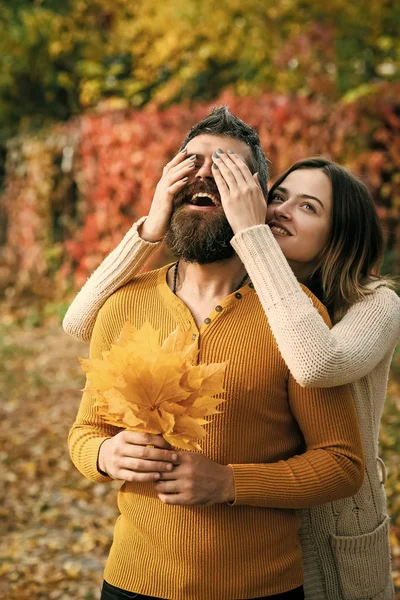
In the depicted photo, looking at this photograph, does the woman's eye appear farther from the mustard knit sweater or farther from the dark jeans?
the dark jeans

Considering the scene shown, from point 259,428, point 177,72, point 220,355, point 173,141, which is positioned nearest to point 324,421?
point 259,428

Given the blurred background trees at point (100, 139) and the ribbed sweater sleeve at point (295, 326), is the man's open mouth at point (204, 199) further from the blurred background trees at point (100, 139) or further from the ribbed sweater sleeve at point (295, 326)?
the blurred background trees at point (100, 139)

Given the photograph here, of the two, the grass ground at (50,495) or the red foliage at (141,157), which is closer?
the grass ground at (50,495)

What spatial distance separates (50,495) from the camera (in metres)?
5.63

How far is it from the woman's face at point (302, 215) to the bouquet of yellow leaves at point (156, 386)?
0.89 metres

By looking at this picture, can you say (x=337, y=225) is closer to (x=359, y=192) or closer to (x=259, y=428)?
(x=359, y=192)

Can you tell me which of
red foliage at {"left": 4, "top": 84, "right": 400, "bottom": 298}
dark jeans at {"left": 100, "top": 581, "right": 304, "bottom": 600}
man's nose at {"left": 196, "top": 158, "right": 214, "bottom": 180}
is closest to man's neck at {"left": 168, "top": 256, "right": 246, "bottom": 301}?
man's nose at {"left": 196, "top": 158, "right": 214, "bottom": 180}

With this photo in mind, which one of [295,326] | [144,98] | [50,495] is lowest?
[50,495]

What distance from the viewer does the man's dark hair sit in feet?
7.70

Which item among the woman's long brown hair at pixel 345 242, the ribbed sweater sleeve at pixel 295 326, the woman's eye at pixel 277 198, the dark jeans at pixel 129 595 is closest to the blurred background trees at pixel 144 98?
the woman's long brown hair at pixel 345 242

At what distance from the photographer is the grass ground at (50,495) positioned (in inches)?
178

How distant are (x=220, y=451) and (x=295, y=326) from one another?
1.36 feet

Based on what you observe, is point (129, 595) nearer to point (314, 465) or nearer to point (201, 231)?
point (314, 465)

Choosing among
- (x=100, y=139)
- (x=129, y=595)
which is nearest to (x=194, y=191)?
(x=129, y=595)
